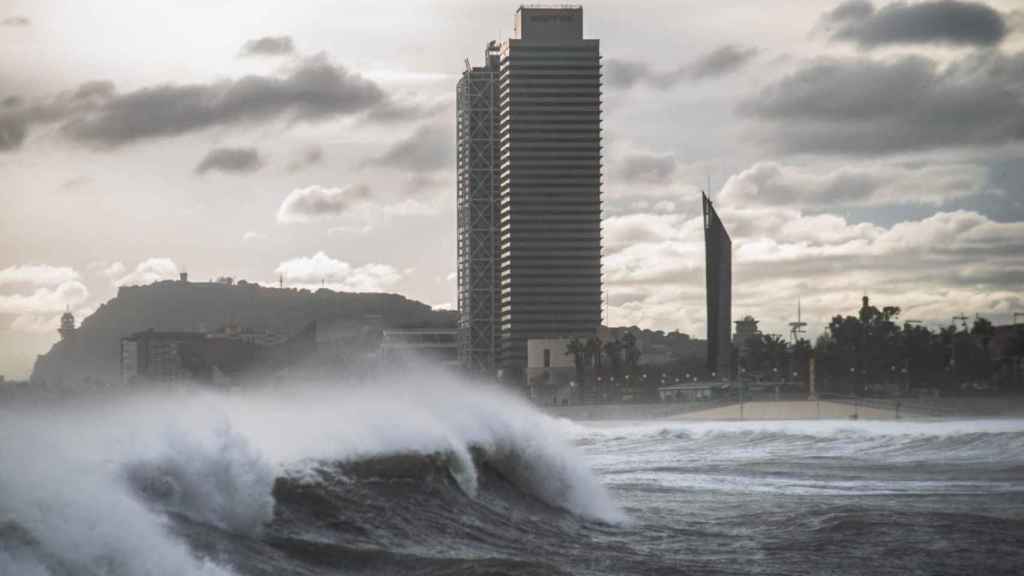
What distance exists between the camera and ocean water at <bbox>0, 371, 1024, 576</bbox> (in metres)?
17.0

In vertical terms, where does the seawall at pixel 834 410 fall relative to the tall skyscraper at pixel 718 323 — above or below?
below

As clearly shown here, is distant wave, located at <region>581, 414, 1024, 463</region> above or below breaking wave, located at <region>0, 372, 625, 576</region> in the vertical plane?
below

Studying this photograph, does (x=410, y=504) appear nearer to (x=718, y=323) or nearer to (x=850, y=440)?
(x=850, y=440)

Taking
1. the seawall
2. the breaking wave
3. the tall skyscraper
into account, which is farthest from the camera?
the tall skyscraper

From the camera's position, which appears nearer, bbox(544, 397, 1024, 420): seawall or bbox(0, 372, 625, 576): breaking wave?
bbox(0, 372, 625, 576): breaking wave

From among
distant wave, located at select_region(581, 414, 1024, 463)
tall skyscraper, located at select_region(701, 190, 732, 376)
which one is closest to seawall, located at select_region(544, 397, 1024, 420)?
distant wave, located at select_region(581, 414, 1024, 463)

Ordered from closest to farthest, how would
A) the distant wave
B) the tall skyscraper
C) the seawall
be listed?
the distant wave < the seawall < the tall skyscraper

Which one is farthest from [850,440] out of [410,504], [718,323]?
[718,323]

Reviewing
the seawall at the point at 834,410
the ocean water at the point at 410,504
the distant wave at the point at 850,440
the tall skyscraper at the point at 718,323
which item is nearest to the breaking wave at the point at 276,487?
the ocean water at the point at 410,504

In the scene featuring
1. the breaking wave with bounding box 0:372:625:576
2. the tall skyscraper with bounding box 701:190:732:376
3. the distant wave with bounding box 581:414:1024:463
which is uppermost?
the tall skyscraper with bounding box 701:190:732:376

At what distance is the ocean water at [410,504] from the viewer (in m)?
17.0

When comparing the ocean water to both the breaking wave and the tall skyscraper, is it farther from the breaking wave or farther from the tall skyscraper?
the tall skyscraper

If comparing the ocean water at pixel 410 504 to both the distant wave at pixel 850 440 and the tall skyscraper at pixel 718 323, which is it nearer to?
the distant wave at pixel 850 440

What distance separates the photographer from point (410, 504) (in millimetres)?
25672
